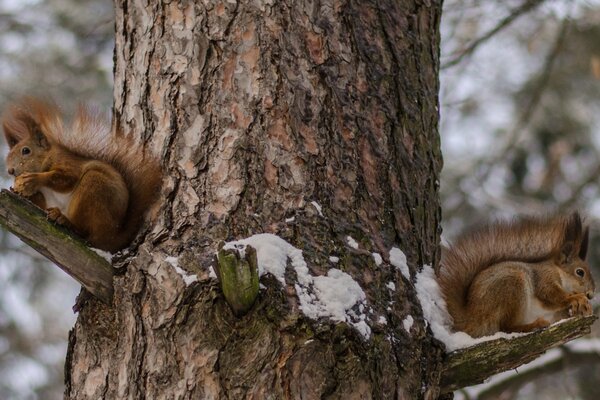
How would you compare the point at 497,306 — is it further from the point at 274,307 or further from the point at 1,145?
the point at 1,145

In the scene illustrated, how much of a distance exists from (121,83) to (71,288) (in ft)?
16.5

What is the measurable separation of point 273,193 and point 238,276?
30cm

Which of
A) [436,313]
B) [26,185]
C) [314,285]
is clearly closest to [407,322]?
[436,313]

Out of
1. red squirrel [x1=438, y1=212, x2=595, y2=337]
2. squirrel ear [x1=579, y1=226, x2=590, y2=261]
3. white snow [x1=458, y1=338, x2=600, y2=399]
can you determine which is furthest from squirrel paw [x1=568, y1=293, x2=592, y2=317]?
white snow [x1=458, y1=338, x2=600, y2=399]

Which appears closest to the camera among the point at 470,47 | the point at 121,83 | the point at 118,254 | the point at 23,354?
the point at 118,254

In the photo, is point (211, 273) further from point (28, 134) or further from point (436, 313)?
point (28, 134)

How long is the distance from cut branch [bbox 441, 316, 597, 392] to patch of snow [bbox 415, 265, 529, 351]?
0.04m

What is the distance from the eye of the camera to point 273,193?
2.01 m

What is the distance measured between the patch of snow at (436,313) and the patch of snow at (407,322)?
0.06m

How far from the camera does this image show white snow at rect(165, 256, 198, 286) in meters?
1.88

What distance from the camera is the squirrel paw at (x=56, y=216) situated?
200 centimetres

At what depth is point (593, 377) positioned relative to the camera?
6277 mm

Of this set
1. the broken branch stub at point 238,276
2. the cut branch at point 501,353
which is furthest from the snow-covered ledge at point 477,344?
the broken branch stub at point 238,276

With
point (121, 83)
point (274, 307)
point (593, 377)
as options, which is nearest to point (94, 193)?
point (121, 83)
